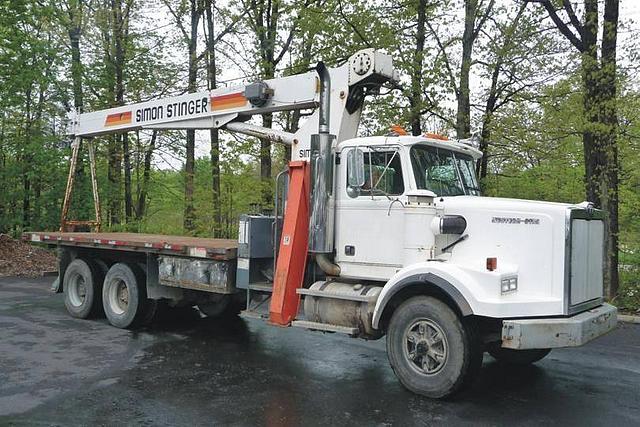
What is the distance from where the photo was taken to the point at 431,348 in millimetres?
5738

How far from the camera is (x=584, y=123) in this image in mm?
11312

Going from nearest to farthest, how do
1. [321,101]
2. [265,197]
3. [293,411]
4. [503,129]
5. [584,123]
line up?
[293,411]
[321,101]
[584,123]
[503,129]
[265,197]

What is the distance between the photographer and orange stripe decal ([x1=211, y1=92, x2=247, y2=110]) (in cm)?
877

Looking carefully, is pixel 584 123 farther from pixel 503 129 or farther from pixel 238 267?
pixel 238 267

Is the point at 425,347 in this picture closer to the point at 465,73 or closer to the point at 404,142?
the point at 404,142

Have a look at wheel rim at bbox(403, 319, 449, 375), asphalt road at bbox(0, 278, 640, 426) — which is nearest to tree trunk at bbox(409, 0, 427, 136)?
asphalt road at bbox(0, 278, 640, 426)

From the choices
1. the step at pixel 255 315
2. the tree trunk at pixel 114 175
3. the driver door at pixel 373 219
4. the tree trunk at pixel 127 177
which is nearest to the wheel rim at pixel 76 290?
the step at pixel 255 315

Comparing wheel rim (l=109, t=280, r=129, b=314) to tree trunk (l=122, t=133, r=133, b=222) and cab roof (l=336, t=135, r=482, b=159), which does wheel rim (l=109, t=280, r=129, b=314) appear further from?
tree trunk (l=122, t=133, r=133, b=222)

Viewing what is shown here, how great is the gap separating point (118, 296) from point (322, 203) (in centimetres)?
463

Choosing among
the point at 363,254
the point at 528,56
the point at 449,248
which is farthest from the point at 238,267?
the point at 528,56

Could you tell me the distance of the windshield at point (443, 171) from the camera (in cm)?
657

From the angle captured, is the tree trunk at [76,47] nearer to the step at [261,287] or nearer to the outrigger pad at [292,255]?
the step at [261,287]

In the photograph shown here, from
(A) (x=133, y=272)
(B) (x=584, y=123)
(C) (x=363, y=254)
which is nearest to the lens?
(C) (x=363, y=254)

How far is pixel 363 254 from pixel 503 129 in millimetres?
10115
